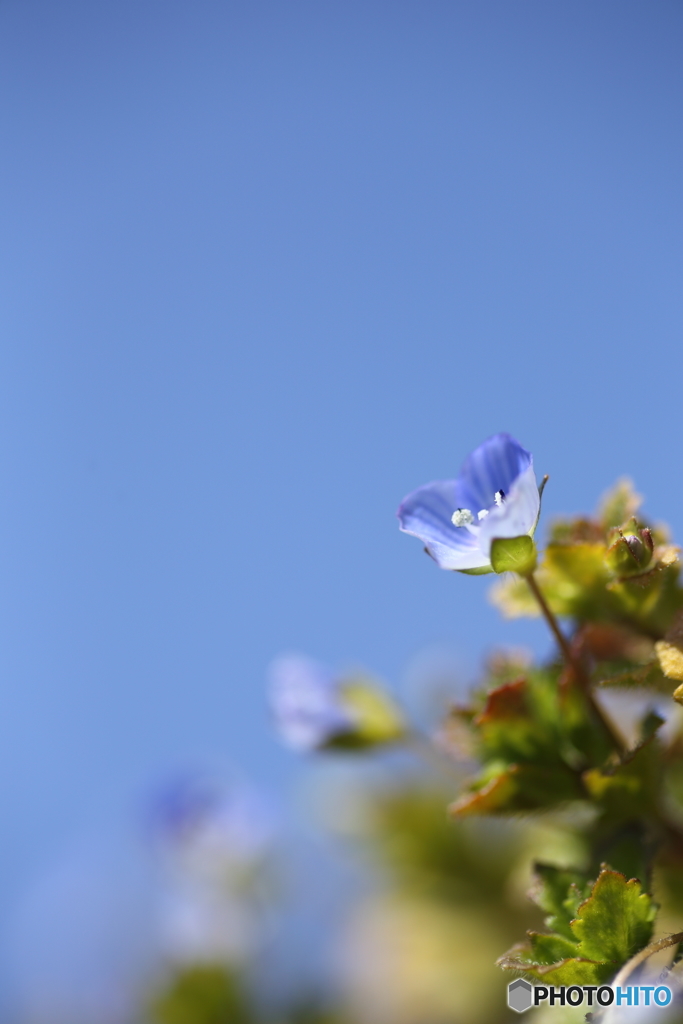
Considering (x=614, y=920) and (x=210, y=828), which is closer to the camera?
(x=614, y=920)

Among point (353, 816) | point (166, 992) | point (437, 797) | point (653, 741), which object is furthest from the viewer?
point (353, 816)

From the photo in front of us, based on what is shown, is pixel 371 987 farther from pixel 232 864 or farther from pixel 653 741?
pixel 653 741

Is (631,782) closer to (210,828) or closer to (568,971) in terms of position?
(568,971)

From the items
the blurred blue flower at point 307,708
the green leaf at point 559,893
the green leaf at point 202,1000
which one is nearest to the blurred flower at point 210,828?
the green leaf at point 202,1000

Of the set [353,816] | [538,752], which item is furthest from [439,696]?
[538,752]

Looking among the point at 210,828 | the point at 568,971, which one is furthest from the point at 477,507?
the point at 210,828

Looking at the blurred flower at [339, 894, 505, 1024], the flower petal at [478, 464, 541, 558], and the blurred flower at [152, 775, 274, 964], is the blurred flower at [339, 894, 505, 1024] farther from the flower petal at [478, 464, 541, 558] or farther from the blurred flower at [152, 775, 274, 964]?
the flower petal at [478, 464, 541, 558]
